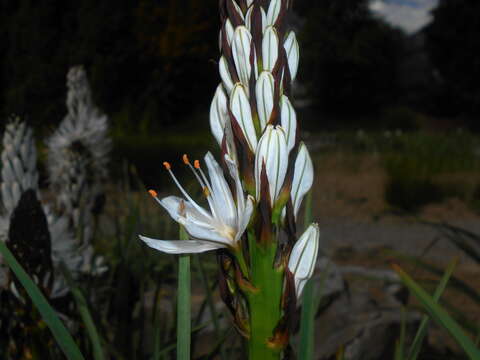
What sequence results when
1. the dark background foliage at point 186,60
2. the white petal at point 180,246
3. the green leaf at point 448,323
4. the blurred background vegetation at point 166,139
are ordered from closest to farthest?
the green leaf at point 448,323, the white petal at point 180,246, the blurred background vegetation at point 166,139, the dark background foliage at point 186,60

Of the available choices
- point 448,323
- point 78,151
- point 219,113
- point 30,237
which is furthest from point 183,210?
point 78,151

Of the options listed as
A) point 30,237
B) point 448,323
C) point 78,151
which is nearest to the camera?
point 448,323

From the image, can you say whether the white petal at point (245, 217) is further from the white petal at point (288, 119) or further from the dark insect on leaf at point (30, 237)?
the dark insect on leaf at point (30, 237)

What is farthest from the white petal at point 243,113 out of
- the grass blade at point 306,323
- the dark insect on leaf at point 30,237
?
the dark insect on leaf at point 30,237

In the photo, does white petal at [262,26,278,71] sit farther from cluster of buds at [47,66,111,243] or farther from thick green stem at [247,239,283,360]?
cluster of buds at [47,66,111,243]

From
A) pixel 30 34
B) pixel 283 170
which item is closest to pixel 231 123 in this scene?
pixel 283 170

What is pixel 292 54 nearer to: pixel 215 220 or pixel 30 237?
pixel 215 220

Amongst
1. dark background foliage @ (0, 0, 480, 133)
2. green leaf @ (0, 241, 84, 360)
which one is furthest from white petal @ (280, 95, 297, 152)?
dark background foliage @ (0, 0, 480, 133)
